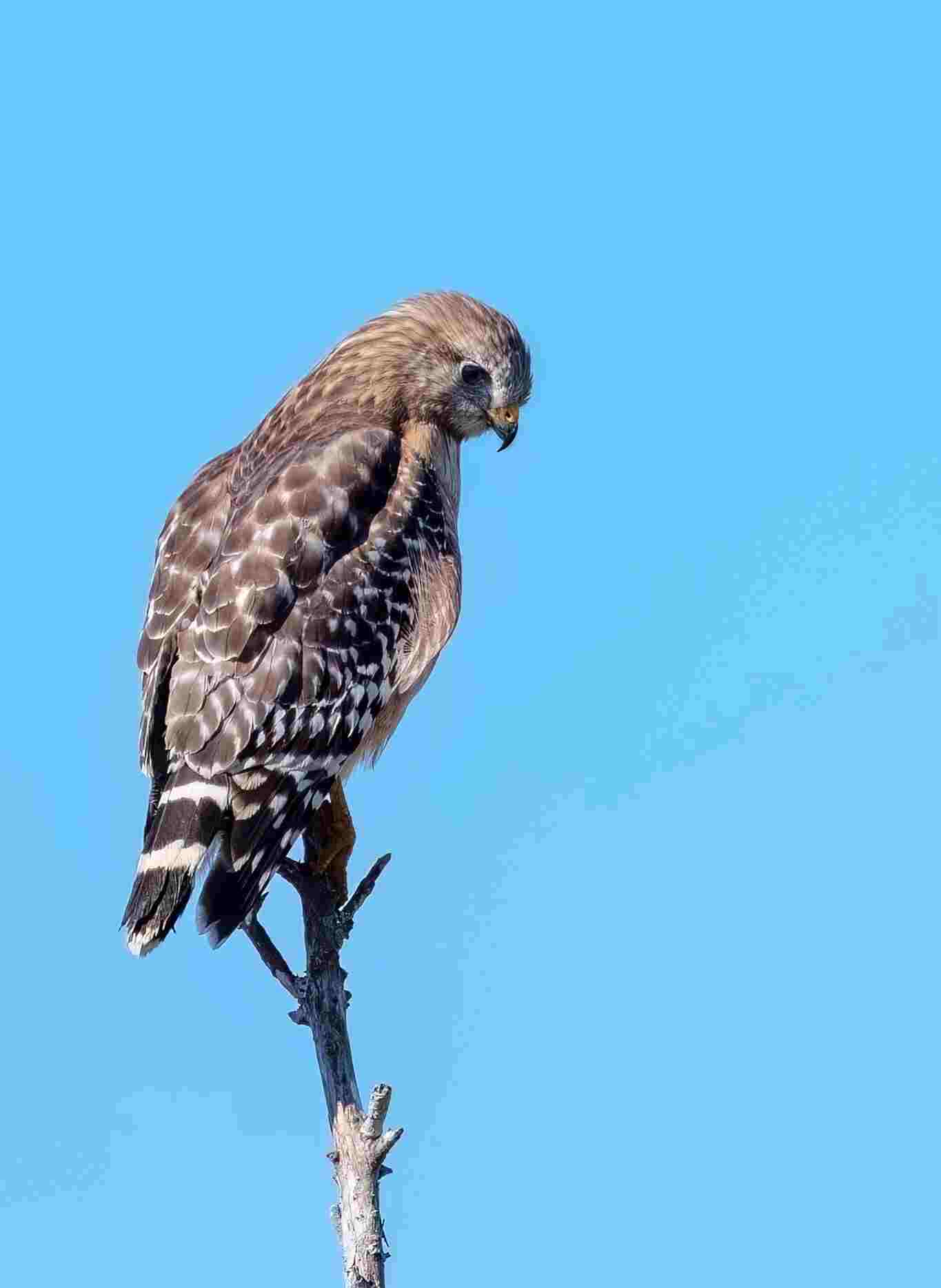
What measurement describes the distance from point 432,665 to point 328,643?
23.1 inches

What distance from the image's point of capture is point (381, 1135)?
5996mm

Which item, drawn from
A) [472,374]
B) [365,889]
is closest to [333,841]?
[365,889]

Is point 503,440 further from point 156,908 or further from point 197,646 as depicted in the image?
point 156,908

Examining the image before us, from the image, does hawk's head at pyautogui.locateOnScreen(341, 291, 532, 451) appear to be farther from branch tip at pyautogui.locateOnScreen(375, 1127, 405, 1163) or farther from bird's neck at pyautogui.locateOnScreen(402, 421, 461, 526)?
branch tip at pyautogui.locateOnScreen(375, 1127, 405, 1163)

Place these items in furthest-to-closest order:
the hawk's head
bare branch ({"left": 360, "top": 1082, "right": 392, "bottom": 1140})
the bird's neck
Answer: the hawk's head → the bird's neck → bare branch ({"left": 360, "top": 1082, "right": 392, "bottom": 1140})

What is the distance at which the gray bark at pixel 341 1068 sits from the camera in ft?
19.6

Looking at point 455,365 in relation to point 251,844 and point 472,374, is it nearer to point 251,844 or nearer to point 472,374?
point 472,374

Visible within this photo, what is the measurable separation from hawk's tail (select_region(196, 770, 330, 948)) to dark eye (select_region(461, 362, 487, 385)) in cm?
224

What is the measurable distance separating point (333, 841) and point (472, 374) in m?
2.31

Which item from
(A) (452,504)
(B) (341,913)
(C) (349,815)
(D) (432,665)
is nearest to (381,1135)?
(B) (341,913)

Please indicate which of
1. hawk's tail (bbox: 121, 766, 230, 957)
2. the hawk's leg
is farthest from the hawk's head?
hawk's tail (bbox: 121, 766, 230, 957)

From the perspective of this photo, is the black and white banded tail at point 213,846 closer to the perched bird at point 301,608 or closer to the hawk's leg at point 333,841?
the perched bird at point 301,608

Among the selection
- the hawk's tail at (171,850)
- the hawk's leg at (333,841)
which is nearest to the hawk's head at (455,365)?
the hawk's leg at (333,841)

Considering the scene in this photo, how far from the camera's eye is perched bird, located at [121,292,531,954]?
261 inches
